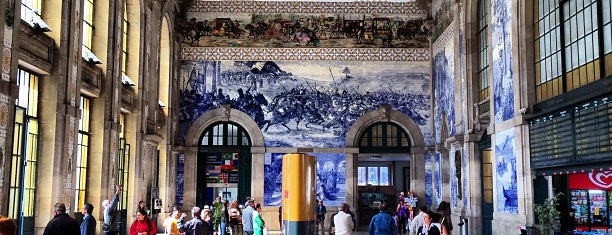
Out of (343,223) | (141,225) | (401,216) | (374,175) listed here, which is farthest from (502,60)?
(374,175)

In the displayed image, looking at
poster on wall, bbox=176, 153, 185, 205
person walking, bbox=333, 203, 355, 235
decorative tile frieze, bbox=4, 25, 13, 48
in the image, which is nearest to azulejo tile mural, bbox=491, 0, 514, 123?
person walking, bbox=333, 203, 355, 235

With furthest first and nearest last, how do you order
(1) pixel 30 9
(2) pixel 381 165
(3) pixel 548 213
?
(2) pixel 381 165 < (3) pixel 548 213 < (1) pixel 30 9

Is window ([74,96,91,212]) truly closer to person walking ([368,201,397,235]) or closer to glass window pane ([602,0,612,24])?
person walking ([368,201,397,235])

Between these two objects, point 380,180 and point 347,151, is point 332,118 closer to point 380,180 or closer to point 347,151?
point 347,151

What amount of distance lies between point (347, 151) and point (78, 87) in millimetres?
11628

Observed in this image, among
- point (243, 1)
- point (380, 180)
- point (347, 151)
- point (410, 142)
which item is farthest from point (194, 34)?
point (380, 180)

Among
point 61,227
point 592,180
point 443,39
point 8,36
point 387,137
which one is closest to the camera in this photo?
point 61,227

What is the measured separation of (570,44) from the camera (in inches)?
485

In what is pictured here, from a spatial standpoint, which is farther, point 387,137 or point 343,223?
point 387,137

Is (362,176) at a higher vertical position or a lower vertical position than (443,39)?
lower

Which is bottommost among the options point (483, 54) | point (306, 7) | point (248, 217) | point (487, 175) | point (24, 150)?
point (248, 217)

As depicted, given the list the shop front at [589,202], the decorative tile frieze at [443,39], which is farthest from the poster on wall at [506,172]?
the decorative tile frieze at [443,39]

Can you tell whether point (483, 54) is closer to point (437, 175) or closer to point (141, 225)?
point (437, 175)

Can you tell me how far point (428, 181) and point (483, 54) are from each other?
6633mm
